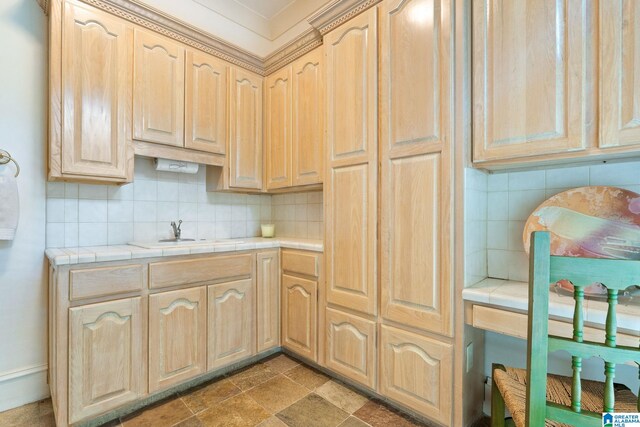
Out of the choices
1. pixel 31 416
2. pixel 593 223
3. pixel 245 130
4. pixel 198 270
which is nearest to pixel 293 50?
pixel 245 130

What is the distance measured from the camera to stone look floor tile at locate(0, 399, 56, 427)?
1579mm

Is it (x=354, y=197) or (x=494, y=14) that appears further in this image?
(x=354, y=197)

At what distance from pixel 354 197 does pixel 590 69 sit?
3.84 feet

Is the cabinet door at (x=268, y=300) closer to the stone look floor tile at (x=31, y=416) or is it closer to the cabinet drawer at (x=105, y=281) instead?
the cabinet drawer at (x=105, y=281)

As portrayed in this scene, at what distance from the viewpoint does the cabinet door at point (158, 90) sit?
188 centimetres

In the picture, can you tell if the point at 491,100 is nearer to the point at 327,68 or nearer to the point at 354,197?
the point at 354,197

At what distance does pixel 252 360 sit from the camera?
7.25 ft

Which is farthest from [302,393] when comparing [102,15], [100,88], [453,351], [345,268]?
[102,15]

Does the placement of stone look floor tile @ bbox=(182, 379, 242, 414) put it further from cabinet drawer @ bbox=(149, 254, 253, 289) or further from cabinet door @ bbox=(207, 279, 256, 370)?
cabinet drawer @ bbox=(149, 254, 253, 289)

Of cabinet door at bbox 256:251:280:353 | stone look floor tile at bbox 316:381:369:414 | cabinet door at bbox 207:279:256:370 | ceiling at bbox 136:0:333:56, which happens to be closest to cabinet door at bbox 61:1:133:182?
ceiling at bbox 136:0:333:56

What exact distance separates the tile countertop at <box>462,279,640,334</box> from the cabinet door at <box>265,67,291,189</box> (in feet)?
5.13

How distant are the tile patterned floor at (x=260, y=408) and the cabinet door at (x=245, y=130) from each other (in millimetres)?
1469

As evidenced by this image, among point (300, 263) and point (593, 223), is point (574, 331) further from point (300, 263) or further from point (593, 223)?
point (300, 263)

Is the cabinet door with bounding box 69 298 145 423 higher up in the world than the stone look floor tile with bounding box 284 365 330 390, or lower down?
higher up
